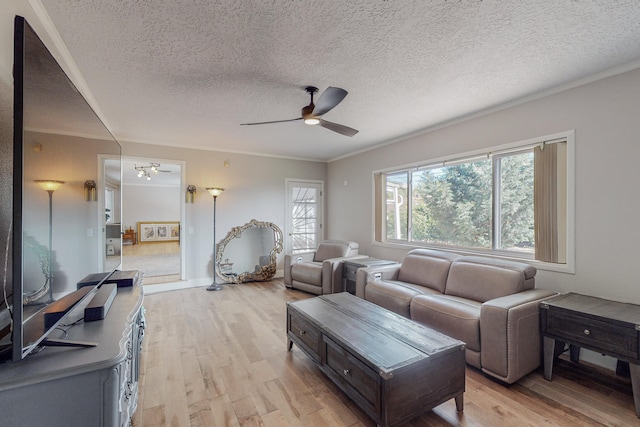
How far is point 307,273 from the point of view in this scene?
458cm

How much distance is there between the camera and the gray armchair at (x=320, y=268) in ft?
13.9

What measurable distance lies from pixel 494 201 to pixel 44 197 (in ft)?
12.7

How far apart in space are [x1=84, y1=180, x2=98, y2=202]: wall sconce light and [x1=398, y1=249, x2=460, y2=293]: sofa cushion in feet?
10.8

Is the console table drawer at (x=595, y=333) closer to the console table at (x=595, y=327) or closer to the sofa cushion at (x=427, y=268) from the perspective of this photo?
the console table at (x=595, y=327)

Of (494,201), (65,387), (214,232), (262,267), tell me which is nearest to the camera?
(65,387)

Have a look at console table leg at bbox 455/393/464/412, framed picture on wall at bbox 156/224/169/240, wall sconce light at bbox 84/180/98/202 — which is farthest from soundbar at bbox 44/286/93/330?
framed picture on wall at bbox 156/224/169/240

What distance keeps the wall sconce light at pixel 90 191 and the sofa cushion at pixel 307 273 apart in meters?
3.12

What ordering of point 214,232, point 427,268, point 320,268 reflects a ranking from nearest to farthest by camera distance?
1. point 427,268
2. point 320,268
3. point 214,232

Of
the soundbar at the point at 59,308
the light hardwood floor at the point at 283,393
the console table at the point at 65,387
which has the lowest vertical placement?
the light hardwood floor at the point at 283,393

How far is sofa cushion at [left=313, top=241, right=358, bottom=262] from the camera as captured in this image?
4.84 m

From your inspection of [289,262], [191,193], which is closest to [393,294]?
[289,262]

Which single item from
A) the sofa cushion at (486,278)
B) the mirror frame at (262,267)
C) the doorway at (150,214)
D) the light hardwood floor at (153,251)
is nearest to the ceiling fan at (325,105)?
the sofa cushion at (486,278)

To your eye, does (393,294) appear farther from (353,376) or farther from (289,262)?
(289,262)

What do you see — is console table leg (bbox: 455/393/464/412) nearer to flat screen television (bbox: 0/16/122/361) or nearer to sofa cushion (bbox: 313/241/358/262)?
flat screen television (bbox: 0/16/122/361)
